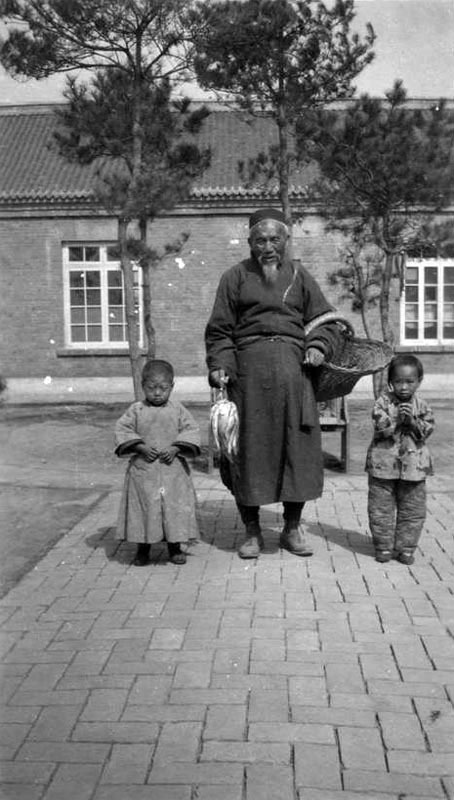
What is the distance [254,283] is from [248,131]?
57.1ft

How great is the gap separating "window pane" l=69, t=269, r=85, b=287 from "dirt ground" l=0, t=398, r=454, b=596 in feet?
12.2

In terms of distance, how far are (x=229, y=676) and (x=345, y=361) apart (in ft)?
8.43

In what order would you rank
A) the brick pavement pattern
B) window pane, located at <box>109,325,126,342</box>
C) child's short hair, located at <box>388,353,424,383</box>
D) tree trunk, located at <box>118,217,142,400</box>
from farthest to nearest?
window pane, located at <box>109,325,126,342</box> < tree trunk, located at <box>118,217,142,400</box> < child's short hair, located at <box>388,353,424,383</box> < the brick pavement pattern

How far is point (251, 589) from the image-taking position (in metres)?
4.97

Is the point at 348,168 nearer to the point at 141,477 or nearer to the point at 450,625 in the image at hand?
the point at 141,477

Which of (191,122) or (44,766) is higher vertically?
(191,122)

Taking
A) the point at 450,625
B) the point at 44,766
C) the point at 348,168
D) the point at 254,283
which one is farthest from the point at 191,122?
the point at 44,766

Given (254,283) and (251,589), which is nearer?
(251,589)

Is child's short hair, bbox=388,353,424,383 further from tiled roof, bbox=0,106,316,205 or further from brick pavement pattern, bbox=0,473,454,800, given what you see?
tiled roof, bbox=0,106,316,205

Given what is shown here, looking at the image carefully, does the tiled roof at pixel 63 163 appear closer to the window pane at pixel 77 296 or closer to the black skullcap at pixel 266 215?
the window pane at pixel 77 296

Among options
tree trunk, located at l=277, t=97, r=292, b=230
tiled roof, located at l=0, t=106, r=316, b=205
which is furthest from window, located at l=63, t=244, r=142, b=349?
tree trunk, located at l=277, t=97, r=292, b=230

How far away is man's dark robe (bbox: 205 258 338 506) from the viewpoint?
5457 mm

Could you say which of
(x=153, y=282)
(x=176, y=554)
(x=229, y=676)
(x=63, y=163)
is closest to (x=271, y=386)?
(x=176, y=554)

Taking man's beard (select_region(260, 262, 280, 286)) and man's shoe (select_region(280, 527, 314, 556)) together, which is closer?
man's beard (select_region(260, 262, 280, 286))
